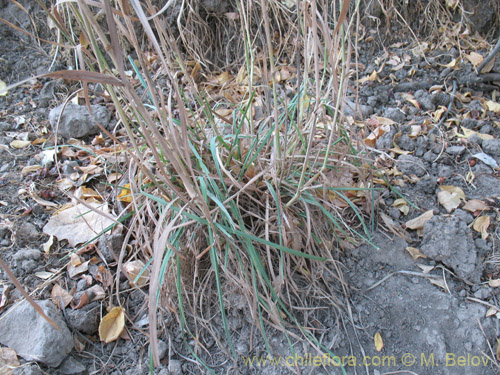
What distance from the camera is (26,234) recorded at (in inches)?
51.2

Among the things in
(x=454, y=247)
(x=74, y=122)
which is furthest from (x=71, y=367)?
(x=454, y=247)

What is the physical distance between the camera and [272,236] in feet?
3.84

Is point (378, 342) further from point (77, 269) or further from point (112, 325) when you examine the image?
point (77, 269)

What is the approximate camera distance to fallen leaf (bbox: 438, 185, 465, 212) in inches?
54.0

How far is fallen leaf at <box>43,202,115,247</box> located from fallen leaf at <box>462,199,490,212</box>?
4.00 ft

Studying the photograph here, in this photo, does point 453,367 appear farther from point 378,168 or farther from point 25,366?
point 25,366

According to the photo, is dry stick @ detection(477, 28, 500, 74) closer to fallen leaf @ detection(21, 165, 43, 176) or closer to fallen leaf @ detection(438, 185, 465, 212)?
fallen leaf @ detection(438, 185, 465, 212)

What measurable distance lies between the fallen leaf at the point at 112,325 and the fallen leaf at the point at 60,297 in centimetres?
13

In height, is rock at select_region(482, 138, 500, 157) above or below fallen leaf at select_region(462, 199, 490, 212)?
below

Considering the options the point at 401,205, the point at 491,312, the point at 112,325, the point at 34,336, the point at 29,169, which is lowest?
the point at 491,312

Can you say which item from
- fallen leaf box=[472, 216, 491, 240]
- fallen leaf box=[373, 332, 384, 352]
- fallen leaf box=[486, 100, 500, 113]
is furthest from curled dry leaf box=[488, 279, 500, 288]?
fallen leaf box=[486, 100, 500, 113]

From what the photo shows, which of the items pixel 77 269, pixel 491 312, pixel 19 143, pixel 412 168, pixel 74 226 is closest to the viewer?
pixel 491 312

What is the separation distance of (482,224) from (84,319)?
4.18ft

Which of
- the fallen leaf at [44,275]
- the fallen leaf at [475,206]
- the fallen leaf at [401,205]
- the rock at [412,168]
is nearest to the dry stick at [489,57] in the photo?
the rock at [412,168]
